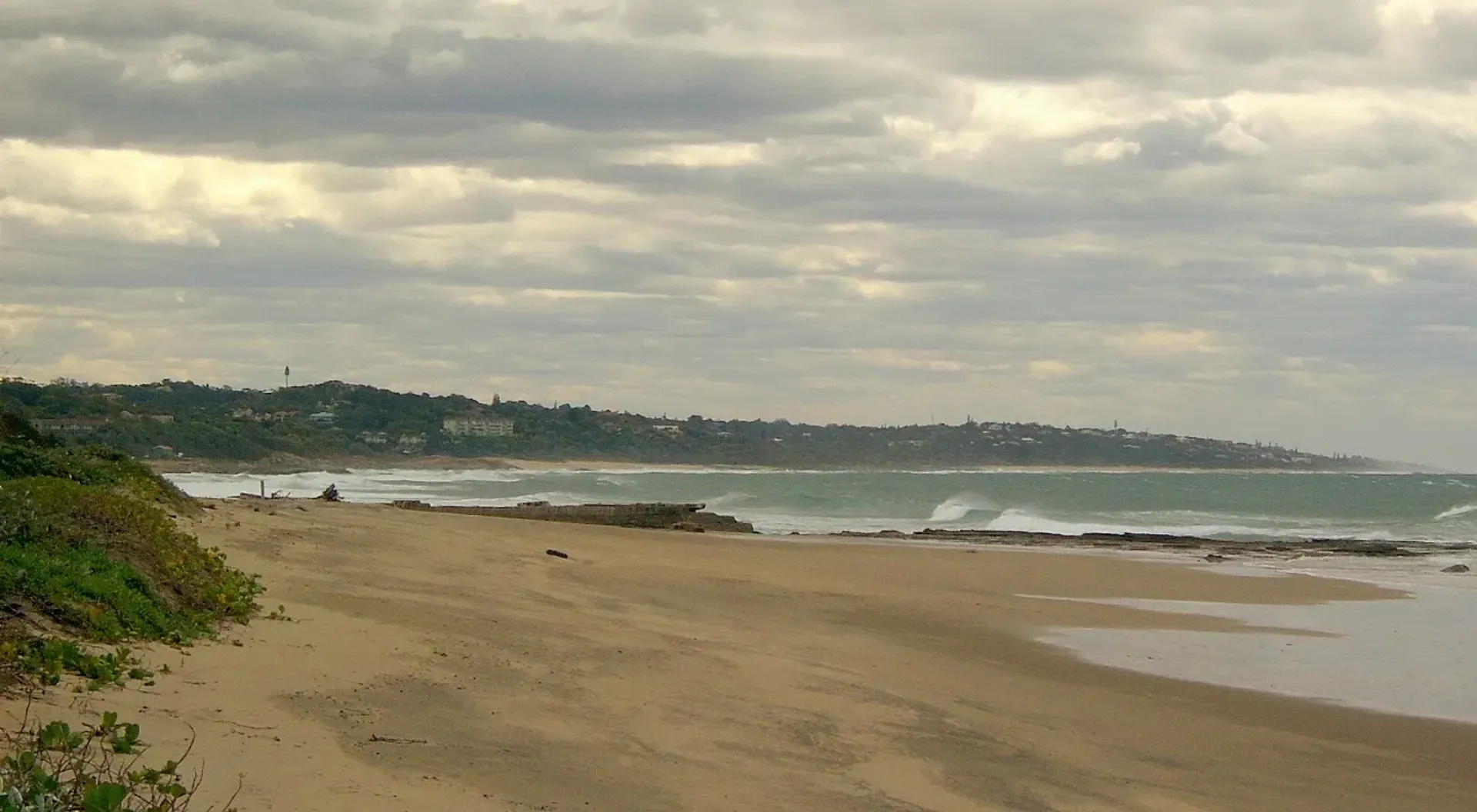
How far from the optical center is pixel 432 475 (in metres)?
92.0

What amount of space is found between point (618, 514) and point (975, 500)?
38.3 m

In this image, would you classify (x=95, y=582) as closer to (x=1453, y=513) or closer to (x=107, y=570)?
(x=107, y=570)

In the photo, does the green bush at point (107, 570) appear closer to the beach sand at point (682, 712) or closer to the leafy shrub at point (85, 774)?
the beach sand at point (682, 712)

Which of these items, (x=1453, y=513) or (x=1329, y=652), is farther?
(x=1453, y=513)

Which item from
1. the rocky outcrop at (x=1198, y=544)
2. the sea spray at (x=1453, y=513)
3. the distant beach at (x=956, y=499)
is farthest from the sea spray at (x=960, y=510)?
the sea spray at (x=1453, y=513)

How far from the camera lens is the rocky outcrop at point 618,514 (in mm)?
33062

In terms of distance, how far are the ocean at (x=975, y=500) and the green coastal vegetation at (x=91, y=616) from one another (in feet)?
102

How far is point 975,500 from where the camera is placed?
69.2 meters

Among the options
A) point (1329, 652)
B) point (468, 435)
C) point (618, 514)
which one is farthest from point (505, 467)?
point (1329, 652)

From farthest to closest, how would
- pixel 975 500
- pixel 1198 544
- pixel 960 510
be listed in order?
1. pixel 975 500
2. pixel 960 510
3. pixel 1198 544

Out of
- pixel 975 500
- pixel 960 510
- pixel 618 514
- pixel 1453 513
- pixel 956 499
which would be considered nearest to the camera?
pixel 618 514

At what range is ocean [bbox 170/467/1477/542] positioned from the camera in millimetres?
49438

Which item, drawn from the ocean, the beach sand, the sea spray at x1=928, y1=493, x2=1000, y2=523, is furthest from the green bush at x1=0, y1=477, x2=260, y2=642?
the sea spray at x1=928, y1=493, x2=1000, y2=523

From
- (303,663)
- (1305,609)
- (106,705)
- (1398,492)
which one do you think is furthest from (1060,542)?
(1398,492)
